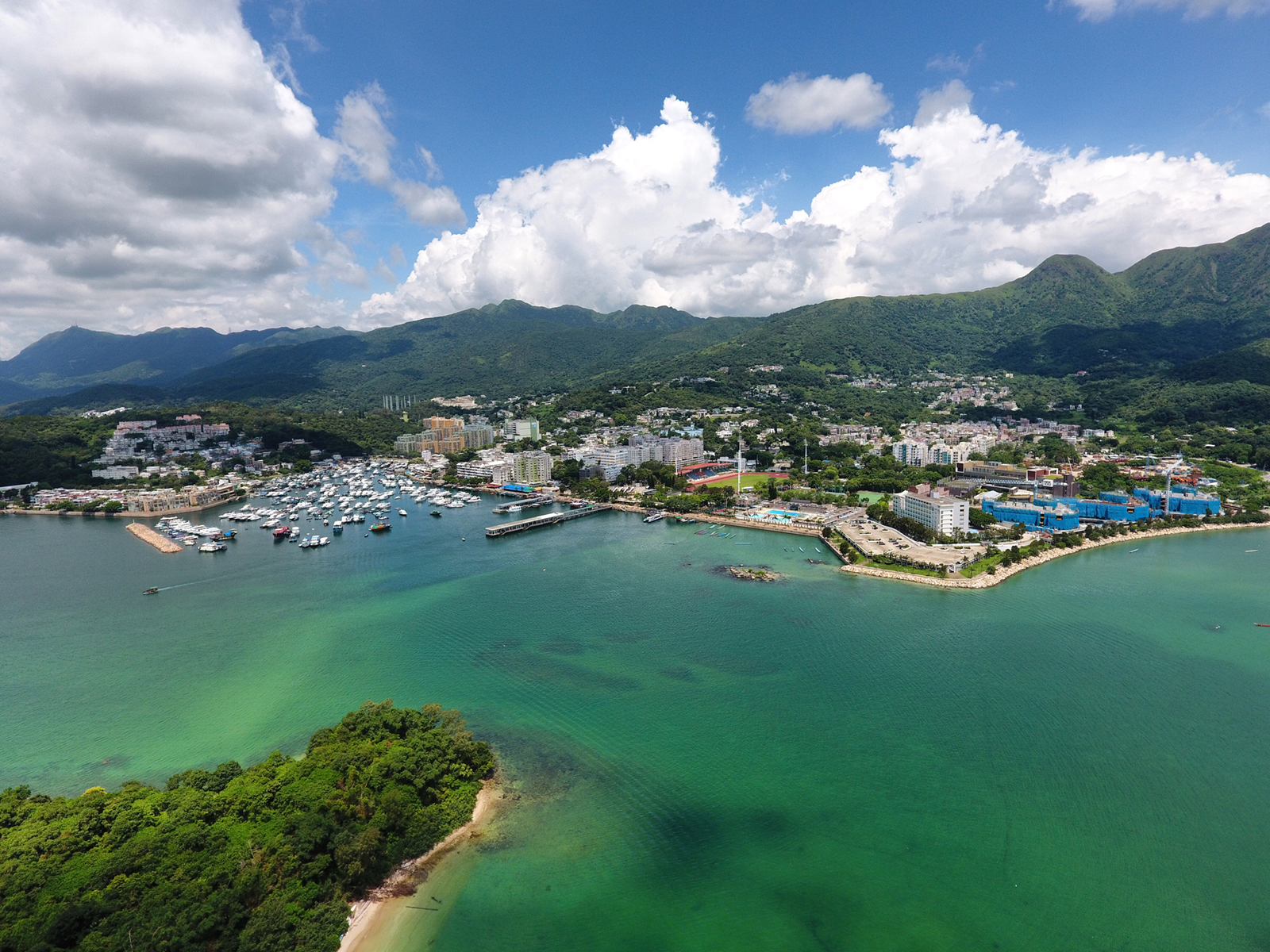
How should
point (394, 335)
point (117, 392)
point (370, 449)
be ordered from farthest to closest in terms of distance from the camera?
1. point (394, 335)
2. point (117, 392)
3. point (370, 449)

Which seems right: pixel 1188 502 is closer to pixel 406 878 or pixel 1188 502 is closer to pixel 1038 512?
pixel 1038 512

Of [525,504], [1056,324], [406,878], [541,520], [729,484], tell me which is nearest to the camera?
[406,878]

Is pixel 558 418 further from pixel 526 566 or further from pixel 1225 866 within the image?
pixel 1225 866

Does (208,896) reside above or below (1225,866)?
above

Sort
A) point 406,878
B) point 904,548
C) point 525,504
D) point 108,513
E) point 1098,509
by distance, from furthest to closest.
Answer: point 525,504 → point 108,513 → point 1098,509 → point 904,548 → point 406,878

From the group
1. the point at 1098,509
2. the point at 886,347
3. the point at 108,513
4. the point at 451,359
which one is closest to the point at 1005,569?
the point at 1098,509

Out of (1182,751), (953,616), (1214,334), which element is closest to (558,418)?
(953,616)
